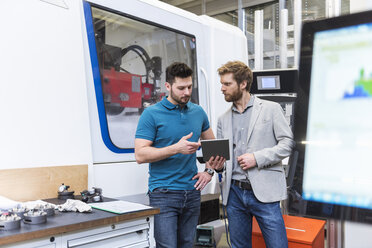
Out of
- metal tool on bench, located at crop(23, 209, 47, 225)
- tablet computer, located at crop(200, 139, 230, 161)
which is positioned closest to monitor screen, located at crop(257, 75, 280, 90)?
tablet computer, located at crop(200, 139, 230, 161)

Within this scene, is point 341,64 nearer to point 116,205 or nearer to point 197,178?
point 116,205

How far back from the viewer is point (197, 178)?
202cm

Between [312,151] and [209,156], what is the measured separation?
1383 millimetres

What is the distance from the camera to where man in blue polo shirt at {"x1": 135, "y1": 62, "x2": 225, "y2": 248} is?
6.13 ft

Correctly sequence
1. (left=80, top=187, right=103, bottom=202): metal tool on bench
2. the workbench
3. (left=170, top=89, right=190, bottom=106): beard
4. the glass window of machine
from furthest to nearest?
the glass window of machine, (left=170, top=89, right=190, bottom=106): beard, (left=80, top=187, right=103, bottom=202): metal tool on bench, the workbench

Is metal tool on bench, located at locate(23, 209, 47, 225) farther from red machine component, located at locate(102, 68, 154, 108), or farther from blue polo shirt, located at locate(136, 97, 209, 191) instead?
red machine component, located at locate(102, 68, 154, 108)

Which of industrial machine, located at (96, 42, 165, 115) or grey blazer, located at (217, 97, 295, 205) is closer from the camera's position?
grey blazer, located at (217, 97, 295, 205)

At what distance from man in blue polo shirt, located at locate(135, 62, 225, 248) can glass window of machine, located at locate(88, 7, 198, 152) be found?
0.30m

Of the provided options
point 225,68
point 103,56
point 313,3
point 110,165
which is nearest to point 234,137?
point 225,68

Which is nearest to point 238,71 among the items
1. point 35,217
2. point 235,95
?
point 235,95

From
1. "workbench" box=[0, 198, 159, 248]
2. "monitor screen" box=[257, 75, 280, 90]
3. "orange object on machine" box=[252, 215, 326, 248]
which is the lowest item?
"orange object on machine" box=[252, 215, 326, 248]

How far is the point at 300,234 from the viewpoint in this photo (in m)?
2.26

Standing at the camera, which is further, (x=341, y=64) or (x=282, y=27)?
(x=282, y=27)

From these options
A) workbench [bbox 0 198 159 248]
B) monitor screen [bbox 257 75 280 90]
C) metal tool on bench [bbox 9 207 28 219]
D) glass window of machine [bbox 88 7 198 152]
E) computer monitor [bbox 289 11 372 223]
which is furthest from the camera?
monitor screen [bbox 257 75 280 90]
